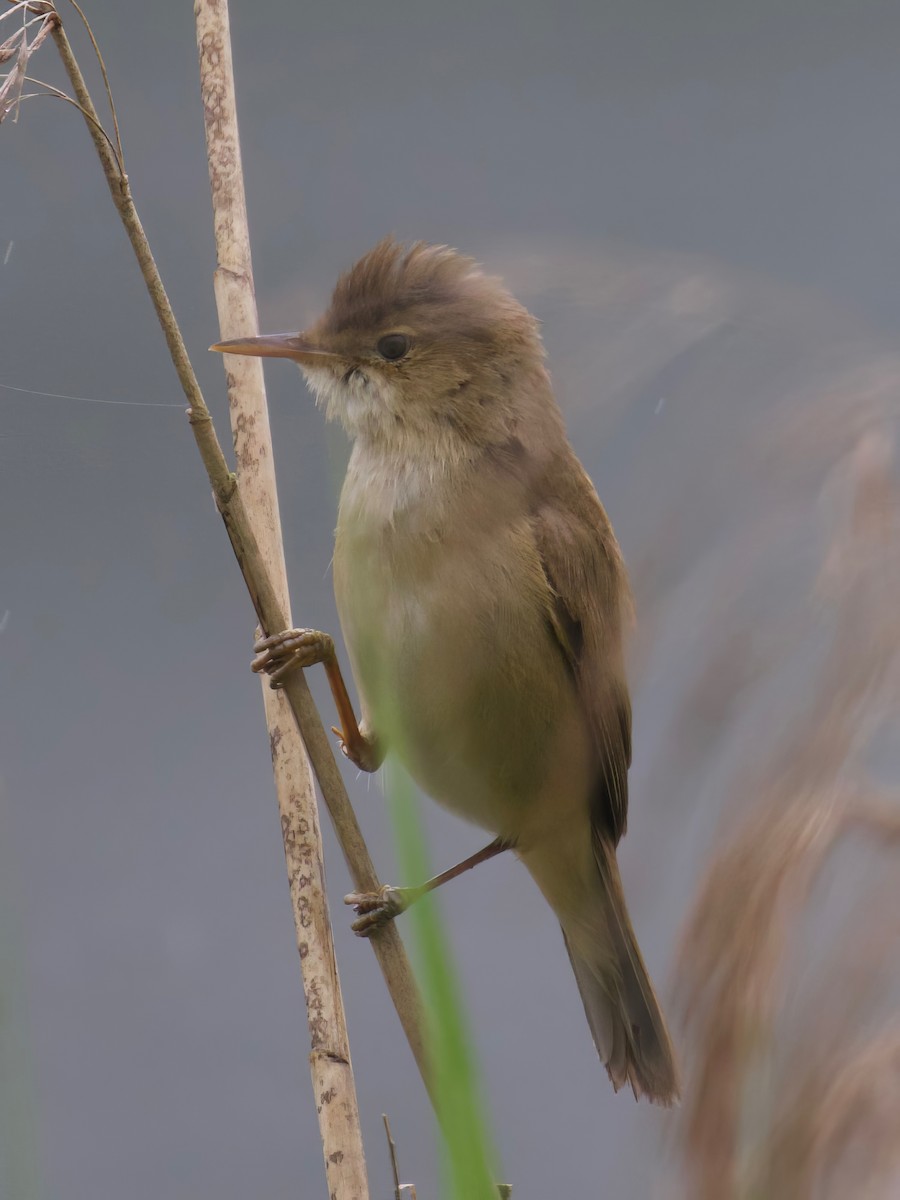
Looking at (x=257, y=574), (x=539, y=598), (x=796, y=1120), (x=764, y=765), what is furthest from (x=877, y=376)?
(x=539, y=598)

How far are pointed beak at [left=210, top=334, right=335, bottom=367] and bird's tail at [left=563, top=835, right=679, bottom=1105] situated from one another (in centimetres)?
95

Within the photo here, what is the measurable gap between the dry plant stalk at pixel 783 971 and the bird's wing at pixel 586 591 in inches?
43.1

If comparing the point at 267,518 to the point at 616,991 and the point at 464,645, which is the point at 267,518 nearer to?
the point at 464,645

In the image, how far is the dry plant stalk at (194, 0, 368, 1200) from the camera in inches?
55.5

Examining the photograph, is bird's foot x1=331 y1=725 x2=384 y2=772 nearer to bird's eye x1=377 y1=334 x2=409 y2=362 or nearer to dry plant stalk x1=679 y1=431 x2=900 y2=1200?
bird's eye x1=377 y1=334 x2=409 y2=362

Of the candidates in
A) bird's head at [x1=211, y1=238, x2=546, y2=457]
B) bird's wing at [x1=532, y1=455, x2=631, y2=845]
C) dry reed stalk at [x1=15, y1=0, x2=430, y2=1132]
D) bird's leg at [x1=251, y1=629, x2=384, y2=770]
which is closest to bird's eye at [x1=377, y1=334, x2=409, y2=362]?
bird's head at [x1=211, y1=238, x2=546, y2=457]

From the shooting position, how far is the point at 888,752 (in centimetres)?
96

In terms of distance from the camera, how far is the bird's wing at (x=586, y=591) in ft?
6.22

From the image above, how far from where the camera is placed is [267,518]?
5.48ft

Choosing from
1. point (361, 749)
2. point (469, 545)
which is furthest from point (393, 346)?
point (361, 749)

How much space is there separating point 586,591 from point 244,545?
2.43ft

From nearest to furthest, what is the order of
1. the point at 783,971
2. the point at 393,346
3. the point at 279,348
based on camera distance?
the point at 783,971
the point at 279,348
the point at 393,346

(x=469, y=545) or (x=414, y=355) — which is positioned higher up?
(x=414, y=355)

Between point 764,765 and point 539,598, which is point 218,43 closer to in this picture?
point 539,598
